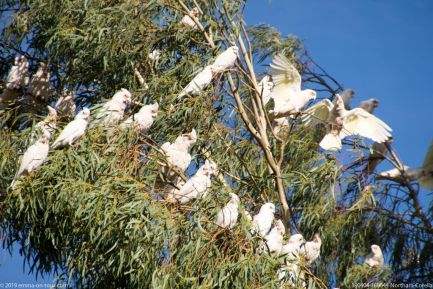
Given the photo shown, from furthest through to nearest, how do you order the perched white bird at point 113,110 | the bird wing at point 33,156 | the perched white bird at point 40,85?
the perched white bird at point 40,85 → the perched white bird at point 113,110 → the bird wing at point 33,156

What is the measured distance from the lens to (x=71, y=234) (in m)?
5.62

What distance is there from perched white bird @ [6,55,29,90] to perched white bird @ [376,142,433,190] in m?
2.75

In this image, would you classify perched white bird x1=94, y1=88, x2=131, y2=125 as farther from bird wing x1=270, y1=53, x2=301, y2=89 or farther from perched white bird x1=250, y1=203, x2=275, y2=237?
bird wing x1=270, y1=53, x2=301, y2=89

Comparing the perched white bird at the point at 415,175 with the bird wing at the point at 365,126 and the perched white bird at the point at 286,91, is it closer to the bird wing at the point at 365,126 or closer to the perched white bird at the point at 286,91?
the bird wing at the point at 365,126

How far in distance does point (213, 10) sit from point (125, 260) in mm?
2425

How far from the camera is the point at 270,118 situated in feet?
23.5

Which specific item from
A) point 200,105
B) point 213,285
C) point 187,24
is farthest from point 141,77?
point 213,285

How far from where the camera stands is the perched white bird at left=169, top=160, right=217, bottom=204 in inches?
225

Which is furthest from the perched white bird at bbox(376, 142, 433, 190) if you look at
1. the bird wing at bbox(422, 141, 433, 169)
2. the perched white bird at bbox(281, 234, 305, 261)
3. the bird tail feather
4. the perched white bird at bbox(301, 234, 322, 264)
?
the perched white bird at bbox(281, 234, 305, 261)

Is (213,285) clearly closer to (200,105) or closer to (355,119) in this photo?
(200,105)

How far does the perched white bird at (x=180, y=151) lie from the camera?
6051 millimetres

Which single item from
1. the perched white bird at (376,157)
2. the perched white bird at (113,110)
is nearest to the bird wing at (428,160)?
the perched white bird at (376,157)

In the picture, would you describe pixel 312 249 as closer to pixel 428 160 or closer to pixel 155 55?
pixel 428 160

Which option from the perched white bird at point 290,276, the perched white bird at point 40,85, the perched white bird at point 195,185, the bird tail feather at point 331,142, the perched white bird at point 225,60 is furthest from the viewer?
the perched white bird at point 40,85
